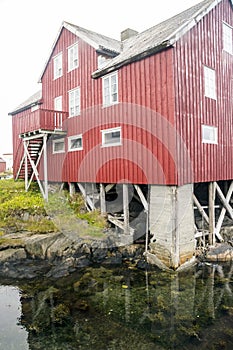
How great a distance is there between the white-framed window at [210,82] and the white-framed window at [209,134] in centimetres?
143

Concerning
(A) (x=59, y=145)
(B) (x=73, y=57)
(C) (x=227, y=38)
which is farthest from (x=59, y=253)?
(C) (x=227, y=38)

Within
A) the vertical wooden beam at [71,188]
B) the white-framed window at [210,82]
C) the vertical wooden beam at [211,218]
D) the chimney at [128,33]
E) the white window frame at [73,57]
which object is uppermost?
the chimney at [128,33]

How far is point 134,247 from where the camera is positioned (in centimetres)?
1227

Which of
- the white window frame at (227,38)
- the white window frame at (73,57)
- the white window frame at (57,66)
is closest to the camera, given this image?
the white window frame at (227,38)

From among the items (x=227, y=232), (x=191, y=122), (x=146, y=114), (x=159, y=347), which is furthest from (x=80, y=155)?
(x=159, y=347)

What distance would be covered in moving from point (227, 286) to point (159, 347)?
4.14m

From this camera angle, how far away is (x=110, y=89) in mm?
13641

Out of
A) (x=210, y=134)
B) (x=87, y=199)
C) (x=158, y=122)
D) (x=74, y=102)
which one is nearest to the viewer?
(x=158, y=122)

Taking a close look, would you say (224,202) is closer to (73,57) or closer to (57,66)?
(73,57)

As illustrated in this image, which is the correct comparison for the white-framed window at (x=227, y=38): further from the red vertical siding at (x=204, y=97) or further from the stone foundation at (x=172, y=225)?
the stone foundation at (x=172, y=225)

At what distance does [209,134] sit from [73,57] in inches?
376

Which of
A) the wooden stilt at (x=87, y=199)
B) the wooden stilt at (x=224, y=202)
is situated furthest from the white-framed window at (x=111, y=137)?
the wooden stilt at (x=224, y=202)

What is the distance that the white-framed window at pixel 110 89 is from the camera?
13.4 m

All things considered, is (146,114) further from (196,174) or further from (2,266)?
(2,266)
